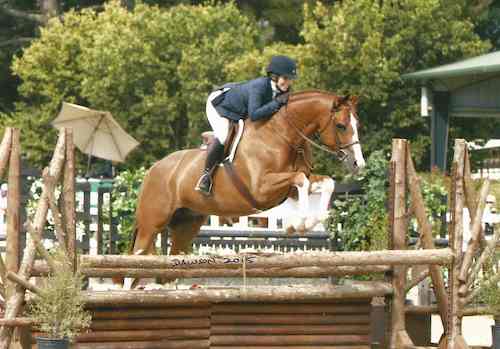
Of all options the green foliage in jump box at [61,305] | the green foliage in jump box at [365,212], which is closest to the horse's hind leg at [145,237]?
the green foliage in jump box at [365,212]

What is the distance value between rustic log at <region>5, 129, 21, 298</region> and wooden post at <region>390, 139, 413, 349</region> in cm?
238

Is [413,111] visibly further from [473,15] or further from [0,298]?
[0,298]

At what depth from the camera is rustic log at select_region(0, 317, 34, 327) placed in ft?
21.9

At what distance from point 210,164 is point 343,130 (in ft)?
3.32

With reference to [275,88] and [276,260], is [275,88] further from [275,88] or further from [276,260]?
[276,260]

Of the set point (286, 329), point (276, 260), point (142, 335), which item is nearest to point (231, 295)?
point (276, 260)

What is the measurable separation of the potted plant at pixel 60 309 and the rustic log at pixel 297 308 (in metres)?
1.05

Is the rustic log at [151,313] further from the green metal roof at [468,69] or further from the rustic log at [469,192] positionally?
the green metal roof at [468,69]

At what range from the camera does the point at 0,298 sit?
7.09m

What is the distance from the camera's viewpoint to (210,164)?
27.4 ft

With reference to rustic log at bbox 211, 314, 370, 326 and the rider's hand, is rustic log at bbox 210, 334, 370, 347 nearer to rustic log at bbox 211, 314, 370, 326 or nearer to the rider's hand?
rustic log at bbox 211, 314, 370, 326

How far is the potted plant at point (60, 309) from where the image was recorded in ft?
21.5

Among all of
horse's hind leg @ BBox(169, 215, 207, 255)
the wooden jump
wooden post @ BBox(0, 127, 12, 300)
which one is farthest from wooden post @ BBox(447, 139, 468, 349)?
wooden post @ BBox(0, 127, 12, 300)

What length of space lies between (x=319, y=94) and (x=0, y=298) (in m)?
2.58
